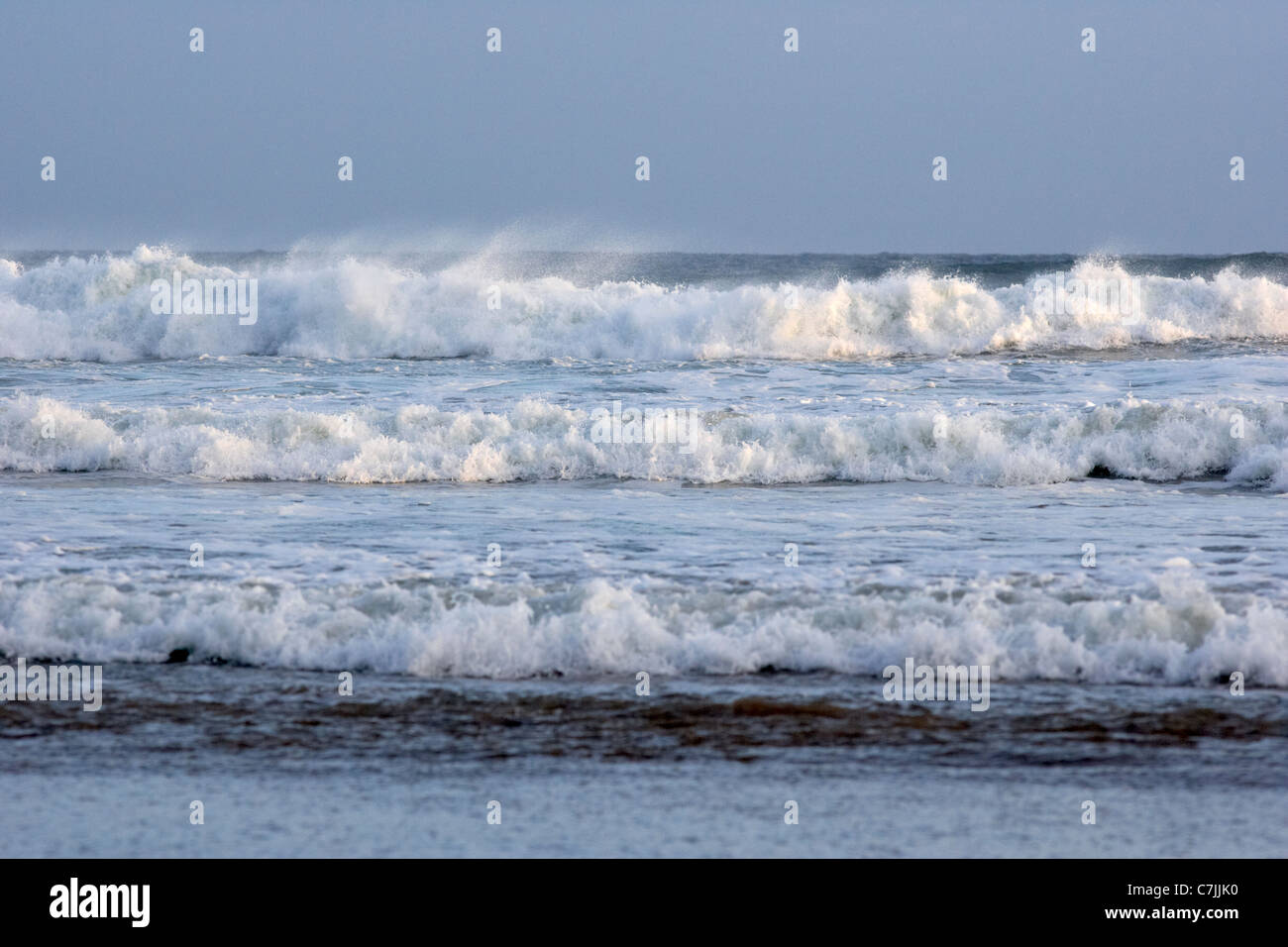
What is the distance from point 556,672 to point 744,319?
52.9ft

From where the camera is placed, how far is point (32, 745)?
15.4ft

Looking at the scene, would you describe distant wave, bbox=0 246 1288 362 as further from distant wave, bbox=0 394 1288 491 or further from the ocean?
distant wave, bbox=0 394 1288 491
